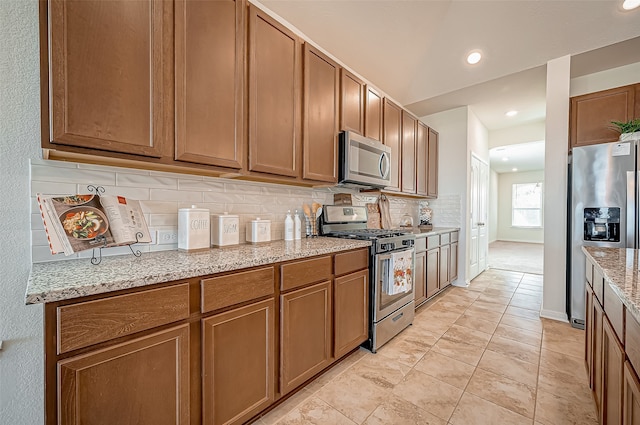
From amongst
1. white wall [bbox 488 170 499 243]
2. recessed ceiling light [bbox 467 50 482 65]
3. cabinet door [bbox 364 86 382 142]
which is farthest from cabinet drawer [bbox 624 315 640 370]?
white wall [bbox 488 170 499 243]

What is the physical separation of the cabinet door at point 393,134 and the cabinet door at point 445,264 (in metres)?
1.15

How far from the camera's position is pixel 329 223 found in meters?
2.51

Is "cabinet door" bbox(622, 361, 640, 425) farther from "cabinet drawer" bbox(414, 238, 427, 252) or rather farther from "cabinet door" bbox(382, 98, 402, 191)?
"cabinet door" bbox(382, 98, 402, 191)

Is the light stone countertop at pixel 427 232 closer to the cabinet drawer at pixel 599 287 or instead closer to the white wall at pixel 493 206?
the cabinet drawer at pixel 599 287

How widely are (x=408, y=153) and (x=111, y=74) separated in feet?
10.3

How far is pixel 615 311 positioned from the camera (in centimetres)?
104

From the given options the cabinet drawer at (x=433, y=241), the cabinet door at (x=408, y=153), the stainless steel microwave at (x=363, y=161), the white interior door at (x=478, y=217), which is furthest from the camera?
the white interior door at (x=478, y=217)

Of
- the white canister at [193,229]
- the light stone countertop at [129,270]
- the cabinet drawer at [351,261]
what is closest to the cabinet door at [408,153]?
the cabinet drawer at [351,261]

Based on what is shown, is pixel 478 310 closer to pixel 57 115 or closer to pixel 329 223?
pixel 329 223

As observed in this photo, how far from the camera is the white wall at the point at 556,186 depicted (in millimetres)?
2893

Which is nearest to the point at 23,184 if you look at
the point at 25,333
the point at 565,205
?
the point at 25,333

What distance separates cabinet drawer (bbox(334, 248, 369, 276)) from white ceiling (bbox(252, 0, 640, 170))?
7.21 ft

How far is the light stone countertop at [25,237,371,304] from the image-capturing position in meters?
0.86

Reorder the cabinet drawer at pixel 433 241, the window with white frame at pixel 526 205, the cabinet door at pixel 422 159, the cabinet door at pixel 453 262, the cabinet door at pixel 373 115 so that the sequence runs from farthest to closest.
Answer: the window with white frame at pixel 526 205 → the cabinet door at pixel 453 262 → the cabinet door at pixel 422 159 → the cabinet drawer at pixel 433 241 → the cabinet door at pixel 373 115
